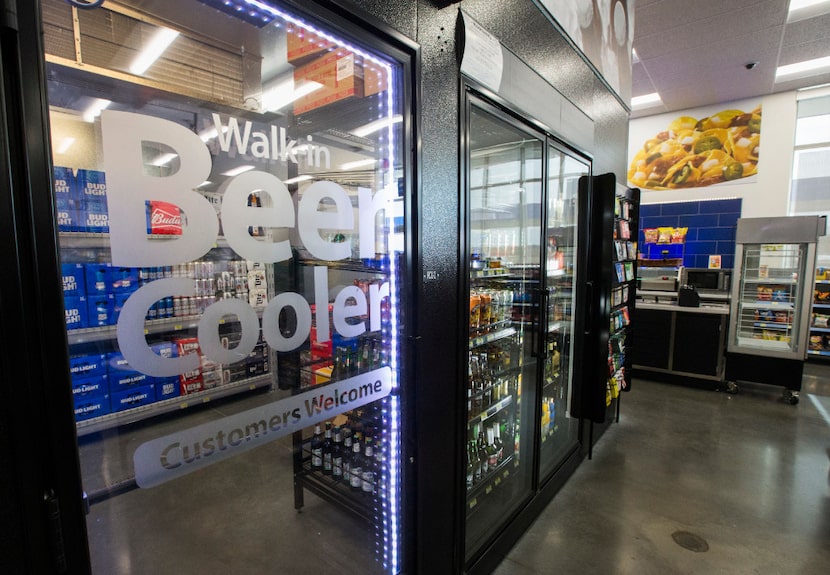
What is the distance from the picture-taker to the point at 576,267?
310 centimetres

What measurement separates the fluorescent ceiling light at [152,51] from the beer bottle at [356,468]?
1.72 meters

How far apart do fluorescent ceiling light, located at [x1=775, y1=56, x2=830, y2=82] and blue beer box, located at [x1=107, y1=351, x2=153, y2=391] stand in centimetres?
820

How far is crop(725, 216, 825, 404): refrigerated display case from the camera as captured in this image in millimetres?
4699

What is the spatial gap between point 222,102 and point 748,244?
19.7 ft

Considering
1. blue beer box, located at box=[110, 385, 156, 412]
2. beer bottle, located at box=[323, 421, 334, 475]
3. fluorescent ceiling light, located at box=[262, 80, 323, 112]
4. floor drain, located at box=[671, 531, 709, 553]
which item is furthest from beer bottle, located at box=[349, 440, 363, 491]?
floor drain, located at box=[671, 531, 709, 553]

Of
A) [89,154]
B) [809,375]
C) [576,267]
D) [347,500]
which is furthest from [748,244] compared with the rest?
[89,154]

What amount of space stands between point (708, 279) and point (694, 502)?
4002 millimetres

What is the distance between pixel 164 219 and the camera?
38.8 inches

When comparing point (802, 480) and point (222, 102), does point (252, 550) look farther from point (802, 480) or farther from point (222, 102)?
point (802, 480)

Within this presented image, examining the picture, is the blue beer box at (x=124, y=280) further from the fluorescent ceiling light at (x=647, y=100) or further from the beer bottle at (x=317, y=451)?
the fluorescent ceiling light at (x=647, y=100)

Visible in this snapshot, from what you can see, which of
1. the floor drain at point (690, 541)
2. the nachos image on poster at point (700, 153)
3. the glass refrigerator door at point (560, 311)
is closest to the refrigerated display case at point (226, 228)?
the glass refrigerator door at point (560, 311)

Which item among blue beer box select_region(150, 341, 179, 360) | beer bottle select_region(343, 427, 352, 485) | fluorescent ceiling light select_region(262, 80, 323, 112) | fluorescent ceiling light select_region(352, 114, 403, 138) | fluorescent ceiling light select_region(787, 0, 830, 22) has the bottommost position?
beer bottle select_region(343, 427, 352, 485)

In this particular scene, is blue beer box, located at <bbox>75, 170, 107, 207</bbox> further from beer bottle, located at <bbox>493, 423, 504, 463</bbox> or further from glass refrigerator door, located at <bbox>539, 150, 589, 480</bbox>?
glass refrigerator door, located at <bbox>539, 150, 589, 480</bbox>

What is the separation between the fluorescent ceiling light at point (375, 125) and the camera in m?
1.46
